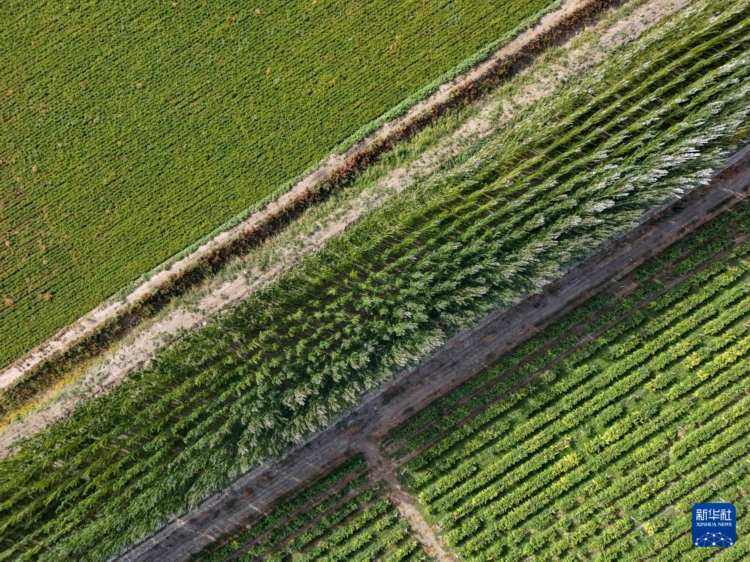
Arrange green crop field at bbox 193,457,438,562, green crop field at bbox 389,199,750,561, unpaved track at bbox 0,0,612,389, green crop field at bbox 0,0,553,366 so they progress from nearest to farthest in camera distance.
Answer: green crop field at bbox 389,199,750,561 < green crop field at bbox 193,457,438,562 < unpaved track at bbox 0,0,612,389 < green crop field at bbox 0,0,553,366

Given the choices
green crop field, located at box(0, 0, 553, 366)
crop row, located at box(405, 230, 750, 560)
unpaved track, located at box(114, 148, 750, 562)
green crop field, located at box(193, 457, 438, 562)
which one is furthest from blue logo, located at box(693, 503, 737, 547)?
green crop field, located at box(0, 0, 553, 366)

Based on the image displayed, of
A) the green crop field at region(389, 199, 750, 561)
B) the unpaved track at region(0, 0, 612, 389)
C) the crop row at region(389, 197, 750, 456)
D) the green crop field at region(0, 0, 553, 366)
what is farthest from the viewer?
the green crop field at region(0, 0, 553, 366)

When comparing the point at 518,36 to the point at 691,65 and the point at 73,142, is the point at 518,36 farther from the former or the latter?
the point at 73,142

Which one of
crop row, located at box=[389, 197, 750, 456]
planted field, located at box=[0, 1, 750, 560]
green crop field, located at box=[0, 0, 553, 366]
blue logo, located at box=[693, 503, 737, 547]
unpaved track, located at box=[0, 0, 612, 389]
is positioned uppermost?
green crop field, located at box=[0, 0, 553, 366]

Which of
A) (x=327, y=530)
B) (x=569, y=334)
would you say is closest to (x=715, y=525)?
(x=569, y=334)

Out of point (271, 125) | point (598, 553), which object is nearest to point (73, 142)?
point (271, 125)

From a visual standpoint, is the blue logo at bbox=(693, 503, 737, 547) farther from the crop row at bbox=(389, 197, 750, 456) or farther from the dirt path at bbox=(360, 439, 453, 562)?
Answer: the dirt path at bbox=(360, 439, 453, 562)

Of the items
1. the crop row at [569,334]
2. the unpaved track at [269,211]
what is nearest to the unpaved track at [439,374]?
the crop row at [569,334]
